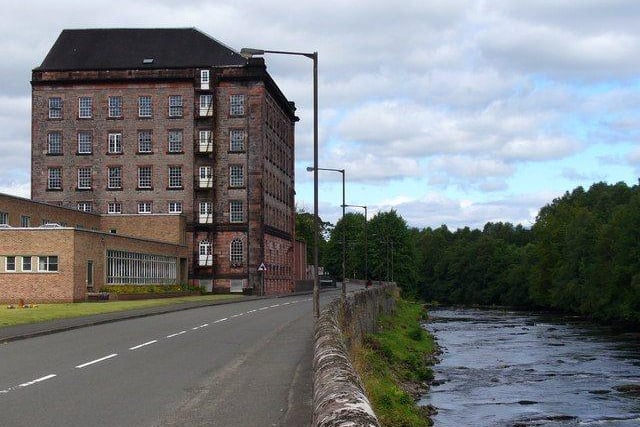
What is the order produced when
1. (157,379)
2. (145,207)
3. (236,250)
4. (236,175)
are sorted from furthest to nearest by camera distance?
(145,207) < (236,175) < (236,250) < (157,379)

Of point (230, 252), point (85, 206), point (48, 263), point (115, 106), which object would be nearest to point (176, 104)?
point (115, 106)

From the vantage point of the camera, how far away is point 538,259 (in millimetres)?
110625

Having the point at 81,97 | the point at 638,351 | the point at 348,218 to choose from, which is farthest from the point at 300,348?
the point at 348,218

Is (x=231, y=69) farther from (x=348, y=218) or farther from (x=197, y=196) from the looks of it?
(x=348, y=218)

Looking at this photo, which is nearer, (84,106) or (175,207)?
(175,207)

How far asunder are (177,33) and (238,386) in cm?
7652

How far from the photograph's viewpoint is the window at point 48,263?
53375 mm

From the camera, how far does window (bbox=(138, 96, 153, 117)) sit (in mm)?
84312

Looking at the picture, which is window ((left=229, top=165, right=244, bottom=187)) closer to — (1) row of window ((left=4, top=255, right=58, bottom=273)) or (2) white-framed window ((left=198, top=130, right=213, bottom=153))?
(2) white-framed window ((left=198, top=130, right=213, bottom=153))

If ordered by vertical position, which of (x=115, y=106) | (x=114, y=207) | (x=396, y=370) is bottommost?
(x=396, y=370)

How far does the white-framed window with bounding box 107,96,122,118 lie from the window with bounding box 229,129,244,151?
35.3 ft

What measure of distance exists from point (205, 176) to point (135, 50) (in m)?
14.0

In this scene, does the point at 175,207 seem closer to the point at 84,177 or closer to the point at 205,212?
the point at 205,212

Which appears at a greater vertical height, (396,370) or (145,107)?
(145,107)
